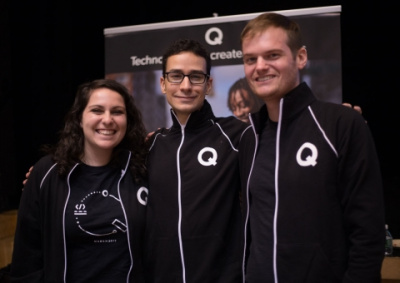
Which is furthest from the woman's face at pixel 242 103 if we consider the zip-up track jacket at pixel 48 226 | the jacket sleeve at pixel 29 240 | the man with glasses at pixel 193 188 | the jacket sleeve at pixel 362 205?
the jacket sleeve at pixel 362 205

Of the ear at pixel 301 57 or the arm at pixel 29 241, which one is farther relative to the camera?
the arm at pixel 29 241

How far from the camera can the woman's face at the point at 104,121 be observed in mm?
1878

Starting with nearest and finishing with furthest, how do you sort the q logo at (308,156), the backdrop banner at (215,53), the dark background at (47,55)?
the q logo at (308,156) → the backdrop banner at (215,53) → the dark background at (47,55)

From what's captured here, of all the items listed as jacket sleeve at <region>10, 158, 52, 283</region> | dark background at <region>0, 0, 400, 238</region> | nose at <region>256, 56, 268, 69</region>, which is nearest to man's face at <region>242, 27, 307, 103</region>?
nose at <region>256, 56, 268, 69</region>

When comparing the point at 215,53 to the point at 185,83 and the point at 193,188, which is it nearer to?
the point at 185,83

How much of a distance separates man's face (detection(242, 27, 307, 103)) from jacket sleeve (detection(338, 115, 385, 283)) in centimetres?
30

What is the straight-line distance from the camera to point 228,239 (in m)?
1.77

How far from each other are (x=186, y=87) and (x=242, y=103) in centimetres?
144

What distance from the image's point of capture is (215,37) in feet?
10.9

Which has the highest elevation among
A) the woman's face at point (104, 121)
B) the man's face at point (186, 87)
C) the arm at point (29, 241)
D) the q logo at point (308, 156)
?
the man's face at point (186, 87)

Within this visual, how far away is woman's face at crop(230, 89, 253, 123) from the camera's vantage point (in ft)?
10.5

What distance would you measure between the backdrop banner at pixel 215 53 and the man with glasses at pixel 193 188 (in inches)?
53.7

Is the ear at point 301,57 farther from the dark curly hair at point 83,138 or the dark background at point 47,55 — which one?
the dark background at point 47,55

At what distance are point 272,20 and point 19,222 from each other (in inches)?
53.4
